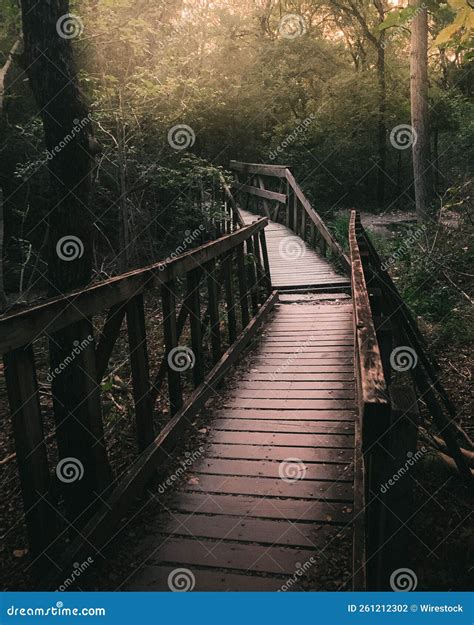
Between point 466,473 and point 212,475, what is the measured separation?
2.01 metres

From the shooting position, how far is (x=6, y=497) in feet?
13.6

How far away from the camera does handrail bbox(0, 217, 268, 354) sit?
6.71 feet

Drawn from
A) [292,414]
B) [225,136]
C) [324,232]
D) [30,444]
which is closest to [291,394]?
[292,414]

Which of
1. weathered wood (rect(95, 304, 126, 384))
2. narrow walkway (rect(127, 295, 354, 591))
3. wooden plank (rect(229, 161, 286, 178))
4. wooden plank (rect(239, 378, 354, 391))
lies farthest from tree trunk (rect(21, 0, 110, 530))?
wooden plank (rect(229, 161, 286, 178))

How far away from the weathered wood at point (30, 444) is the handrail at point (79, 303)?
89mm

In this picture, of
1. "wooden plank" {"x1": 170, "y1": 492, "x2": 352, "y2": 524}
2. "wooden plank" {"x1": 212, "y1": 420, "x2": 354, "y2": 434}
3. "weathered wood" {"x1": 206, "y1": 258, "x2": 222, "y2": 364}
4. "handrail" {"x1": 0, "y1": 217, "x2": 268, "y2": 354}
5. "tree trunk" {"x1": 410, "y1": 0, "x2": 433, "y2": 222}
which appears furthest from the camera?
"tree trunk" {"x1": 410, "y1": 0, "x2": 433, "y2": 222}

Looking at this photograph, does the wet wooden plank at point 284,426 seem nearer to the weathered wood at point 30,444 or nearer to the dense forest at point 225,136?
the dense forest at point 225,136

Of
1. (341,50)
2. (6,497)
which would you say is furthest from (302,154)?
(6,497)

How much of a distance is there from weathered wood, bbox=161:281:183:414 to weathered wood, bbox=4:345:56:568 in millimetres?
1505

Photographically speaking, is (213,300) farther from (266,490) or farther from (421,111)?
(421,111)

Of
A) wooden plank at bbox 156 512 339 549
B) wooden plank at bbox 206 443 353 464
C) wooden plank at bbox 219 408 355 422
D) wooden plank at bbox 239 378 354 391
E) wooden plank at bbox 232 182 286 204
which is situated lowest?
wooden plank at bbox 156 512 339 549

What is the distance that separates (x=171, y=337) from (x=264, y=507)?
1.40 m

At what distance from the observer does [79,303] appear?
253 centimetres

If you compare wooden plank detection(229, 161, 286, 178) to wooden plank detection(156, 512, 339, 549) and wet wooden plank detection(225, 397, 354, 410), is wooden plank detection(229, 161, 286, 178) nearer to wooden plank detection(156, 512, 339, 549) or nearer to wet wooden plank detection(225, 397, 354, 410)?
wet wooden plank detection(225, 397, 354, 410)
